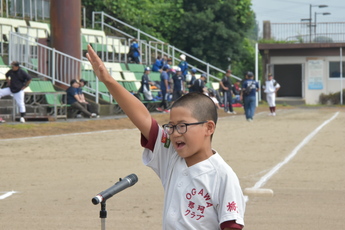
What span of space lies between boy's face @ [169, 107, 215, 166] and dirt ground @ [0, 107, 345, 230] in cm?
472

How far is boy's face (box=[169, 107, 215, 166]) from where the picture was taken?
405cm

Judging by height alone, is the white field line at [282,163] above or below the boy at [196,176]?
below

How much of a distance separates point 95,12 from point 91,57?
3645 centimetres

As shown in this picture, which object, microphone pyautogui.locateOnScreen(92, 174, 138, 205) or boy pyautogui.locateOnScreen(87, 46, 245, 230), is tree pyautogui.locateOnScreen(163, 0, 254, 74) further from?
microphone pyautogui.locateOnScreen(92, 174, 138, 205)

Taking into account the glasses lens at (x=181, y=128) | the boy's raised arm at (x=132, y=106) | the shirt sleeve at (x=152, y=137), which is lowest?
the shirt sleeve at (x=152, y=137)

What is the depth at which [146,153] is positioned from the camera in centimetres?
432

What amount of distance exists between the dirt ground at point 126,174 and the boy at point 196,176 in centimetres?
468

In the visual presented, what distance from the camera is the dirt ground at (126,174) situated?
940cm

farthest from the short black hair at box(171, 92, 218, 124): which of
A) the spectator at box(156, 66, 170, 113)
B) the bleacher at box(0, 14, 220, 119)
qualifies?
the spectator at box(156, 66, 170, 113)

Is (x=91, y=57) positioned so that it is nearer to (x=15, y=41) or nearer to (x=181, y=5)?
(x=15, y=41)

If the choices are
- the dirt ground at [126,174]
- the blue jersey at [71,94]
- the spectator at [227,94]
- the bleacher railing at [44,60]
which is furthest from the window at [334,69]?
the blue jersey at [71,94]

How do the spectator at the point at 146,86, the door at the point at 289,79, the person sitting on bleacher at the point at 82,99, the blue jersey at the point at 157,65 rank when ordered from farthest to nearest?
the door at the point at 289,79 → the blue jersey at the point at 157,65 → the spectator at the point at 146,86 → the person sitting on bleacher at the point at 82,99

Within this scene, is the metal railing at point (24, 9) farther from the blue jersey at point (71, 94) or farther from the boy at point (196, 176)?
the boy at point (196, 176)

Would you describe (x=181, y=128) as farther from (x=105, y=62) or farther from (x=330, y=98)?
(x=330, y=98)
